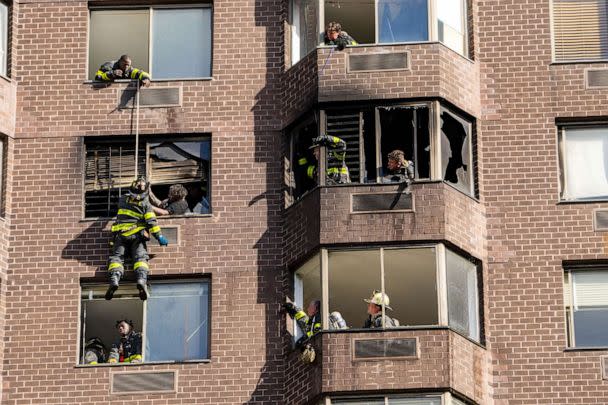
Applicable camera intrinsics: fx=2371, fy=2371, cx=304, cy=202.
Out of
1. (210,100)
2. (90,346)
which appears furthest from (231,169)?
(90,346)

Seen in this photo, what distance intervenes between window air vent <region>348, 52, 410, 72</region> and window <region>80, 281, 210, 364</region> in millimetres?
5498

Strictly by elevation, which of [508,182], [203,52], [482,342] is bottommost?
[482,342]

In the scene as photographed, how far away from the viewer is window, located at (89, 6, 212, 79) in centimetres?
5134

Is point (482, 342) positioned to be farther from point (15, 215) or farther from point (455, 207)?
point (15, 215)

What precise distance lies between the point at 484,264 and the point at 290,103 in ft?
18.0

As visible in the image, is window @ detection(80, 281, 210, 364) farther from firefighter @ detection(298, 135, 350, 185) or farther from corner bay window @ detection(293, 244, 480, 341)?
firefighter @ detection(298, 135, 350, 185)

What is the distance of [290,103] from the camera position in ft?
164

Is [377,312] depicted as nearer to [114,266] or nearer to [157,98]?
[114,266]

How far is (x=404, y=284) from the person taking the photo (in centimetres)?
4747

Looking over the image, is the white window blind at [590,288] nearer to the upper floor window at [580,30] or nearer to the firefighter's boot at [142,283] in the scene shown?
the upper floor window at [580,30]

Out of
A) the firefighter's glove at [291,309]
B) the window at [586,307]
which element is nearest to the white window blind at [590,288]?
the window at [586,307]

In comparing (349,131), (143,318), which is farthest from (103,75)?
(349,131)

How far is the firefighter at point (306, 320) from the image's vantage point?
155 feet

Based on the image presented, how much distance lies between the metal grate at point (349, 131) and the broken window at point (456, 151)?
1757 millimetres
